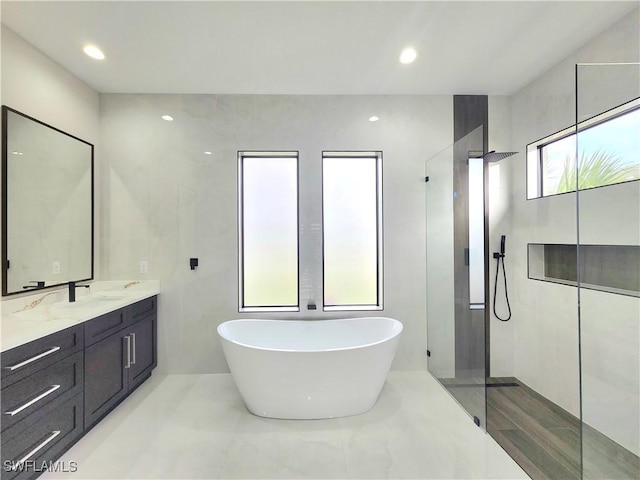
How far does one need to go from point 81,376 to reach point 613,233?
364 centimetres

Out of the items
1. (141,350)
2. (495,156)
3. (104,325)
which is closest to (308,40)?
(495,156)

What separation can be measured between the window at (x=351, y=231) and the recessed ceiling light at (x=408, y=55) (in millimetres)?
874

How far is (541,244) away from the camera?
8.25ft

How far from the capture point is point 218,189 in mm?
2773

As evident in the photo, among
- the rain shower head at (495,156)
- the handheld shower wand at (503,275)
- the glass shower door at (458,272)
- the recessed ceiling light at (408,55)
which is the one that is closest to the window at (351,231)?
the glass shower door at (458,272)

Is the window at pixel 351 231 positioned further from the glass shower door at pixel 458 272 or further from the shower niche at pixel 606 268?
the shower niche at pixel 606 268

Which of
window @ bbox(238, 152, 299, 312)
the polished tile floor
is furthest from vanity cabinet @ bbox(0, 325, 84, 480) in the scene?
window @ bbox(238, 152, 299, 312)

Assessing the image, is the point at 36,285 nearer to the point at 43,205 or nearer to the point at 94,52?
the point at 43,205

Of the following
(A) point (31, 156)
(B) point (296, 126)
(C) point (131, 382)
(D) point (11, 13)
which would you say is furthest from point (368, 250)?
(D) point (11, 13)

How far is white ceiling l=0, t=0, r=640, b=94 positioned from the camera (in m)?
1.74

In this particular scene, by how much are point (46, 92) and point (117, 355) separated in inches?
85.4

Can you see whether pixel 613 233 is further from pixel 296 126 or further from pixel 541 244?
pixel 296 126

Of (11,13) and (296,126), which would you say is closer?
(11,13)

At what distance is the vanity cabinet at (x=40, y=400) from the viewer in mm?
1378
